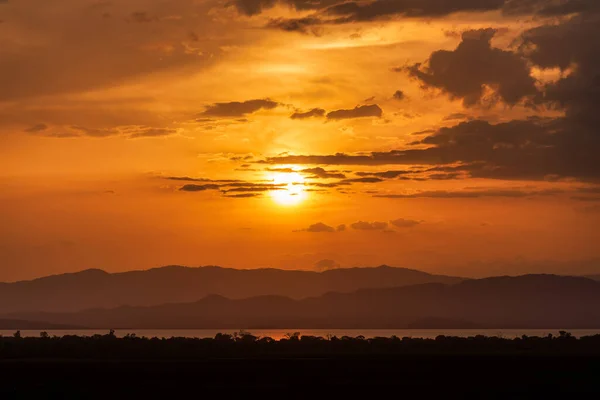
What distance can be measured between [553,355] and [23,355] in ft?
142

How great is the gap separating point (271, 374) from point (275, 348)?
3993cm

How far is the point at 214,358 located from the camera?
8162cm

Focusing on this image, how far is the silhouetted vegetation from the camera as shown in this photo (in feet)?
289

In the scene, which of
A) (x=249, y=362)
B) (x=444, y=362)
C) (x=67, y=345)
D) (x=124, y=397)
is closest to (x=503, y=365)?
(x=444, y=362)

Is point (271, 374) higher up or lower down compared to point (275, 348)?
lower down

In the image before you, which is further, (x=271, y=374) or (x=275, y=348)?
(x=275, y=348)

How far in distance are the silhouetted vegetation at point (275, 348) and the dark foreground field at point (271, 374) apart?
20cm

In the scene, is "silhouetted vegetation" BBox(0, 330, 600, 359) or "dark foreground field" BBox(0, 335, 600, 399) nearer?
"dark foreground field" BBox(0, 335, 600, 399)

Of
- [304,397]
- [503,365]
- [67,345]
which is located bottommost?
[304,397]

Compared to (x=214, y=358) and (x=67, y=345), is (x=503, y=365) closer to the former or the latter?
(x=214, y=358)

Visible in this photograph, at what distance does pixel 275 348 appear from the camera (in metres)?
102

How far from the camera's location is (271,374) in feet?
203

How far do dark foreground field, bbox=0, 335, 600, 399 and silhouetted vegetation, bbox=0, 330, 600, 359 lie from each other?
20 centimetres

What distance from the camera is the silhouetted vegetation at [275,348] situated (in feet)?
289
